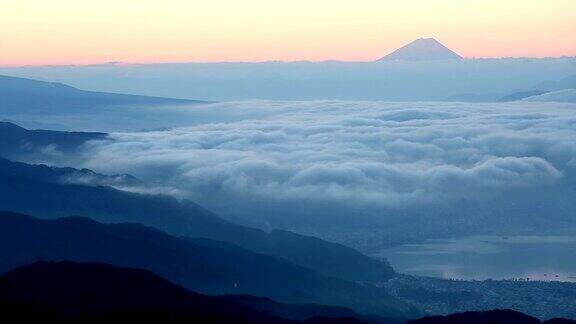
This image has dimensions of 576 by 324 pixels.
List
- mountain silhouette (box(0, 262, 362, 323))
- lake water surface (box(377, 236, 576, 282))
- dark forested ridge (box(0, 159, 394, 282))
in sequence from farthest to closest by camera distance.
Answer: lake water surface (box(377, 236, 576, 282))
dark forested ridge (box(0, 159, 394, 282))
mountain silhouette (box(0, 262, 362, 323))

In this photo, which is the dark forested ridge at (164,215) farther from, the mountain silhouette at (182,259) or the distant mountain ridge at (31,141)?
the distant mountain ridge at (31,141)

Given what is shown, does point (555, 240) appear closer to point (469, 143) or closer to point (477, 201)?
point (477, 201)

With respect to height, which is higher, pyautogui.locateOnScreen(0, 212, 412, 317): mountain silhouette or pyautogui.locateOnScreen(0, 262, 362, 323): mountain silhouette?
pyautogui.locateOnScreen(0, 262, 362, 323): mountain silhouette

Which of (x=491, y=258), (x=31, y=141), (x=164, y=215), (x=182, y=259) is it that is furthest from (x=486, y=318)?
(x=31, y=141)

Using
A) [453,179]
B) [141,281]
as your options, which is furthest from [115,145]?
[141,281]

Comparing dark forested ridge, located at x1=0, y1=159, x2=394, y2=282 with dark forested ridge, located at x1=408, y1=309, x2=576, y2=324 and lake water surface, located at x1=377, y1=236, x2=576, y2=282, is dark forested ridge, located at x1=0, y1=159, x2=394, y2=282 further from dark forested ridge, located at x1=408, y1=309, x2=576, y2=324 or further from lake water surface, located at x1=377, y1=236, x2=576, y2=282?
dark forested ridge, located at x1=408, y1=309, x2=576, y2=324

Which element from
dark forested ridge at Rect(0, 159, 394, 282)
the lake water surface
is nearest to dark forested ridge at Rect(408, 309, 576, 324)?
dark forested ridge at Rect(0, 159, 394, 282)

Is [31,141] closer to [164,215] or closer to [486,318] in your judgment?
[164,215]

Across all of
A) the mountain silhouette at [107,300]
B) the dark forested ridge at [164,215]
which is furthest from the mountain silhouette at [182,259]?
the mountain silhouette at [107,300]
